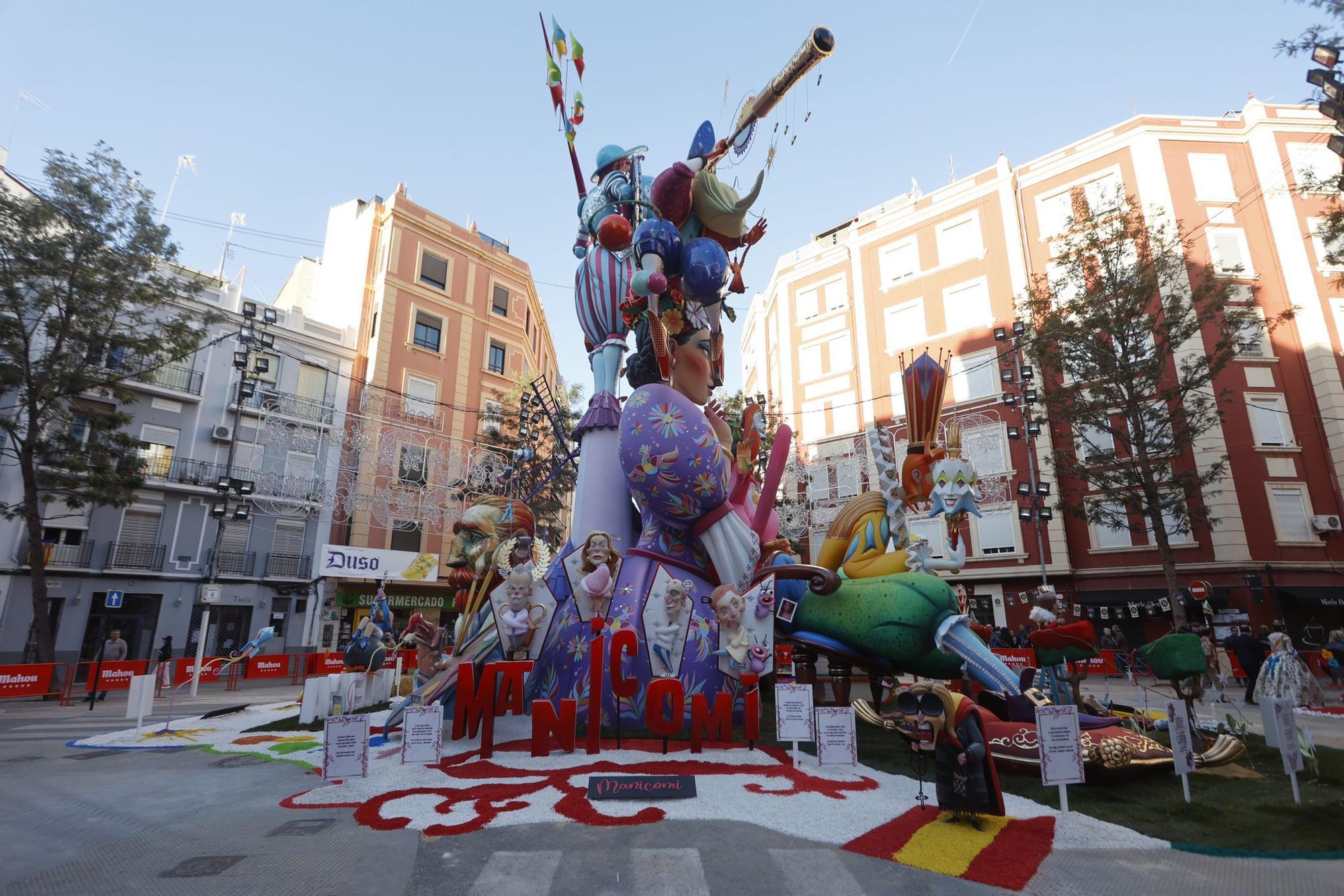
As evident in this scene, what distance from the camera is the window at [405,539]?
83.7ft

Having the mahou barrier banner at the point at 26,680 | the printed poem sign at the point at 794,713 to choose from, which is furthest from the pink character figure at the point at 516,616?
the mahou barrier banner at the point at 26,680

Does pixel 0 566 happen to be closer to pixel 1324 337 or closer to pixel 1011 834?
pixel 1011 834

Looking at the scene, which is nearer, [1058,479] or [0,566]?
[0,566]

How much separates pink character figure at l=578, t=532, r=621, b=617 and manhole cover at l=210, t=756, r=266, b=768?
4.12 m

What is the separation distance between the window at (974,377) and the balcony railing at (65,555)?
97.2ft

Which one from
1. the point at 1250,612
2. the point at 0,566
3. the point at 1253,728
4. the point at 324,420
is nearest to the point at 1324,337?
the point at 1250,612

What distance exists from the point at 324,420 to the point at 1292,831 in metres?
23.3

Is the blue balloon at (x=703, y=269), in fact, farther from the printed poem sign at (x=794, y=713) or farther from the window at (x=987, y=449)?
the window at (x=987, y=449)

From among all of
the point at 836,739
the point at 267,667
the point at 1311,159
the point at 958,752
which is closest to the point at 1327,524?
the point at 1311,159

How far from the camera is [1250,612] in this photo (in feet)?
67.3

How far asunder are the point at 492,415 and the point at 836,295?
1716cm

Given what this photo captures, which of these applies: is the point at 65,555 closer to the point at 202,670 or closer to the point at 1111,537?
the point at 202,670

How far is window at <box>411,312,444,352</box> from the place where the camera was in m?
28.1

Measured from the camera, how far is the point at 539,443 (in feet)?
58.9
